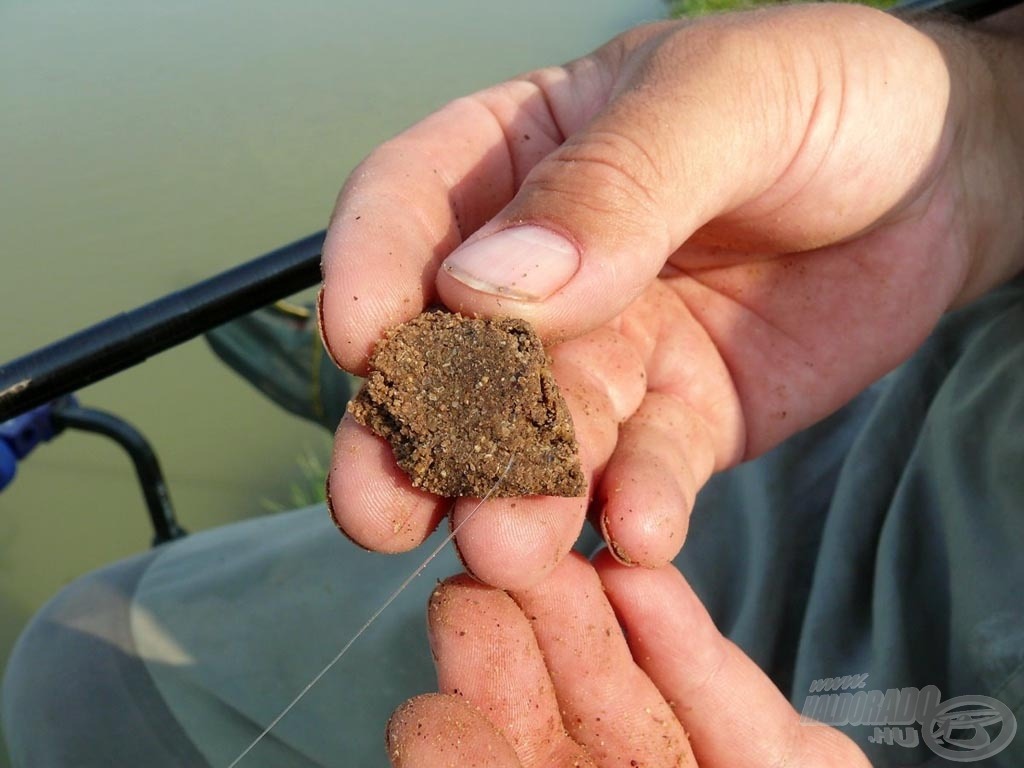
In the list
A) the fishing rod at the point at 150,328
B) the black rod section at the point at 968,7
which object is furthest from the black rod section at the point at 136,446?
the black rod section at the point at 968,7

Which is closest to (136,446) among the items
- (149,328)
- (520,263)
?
(149,328)

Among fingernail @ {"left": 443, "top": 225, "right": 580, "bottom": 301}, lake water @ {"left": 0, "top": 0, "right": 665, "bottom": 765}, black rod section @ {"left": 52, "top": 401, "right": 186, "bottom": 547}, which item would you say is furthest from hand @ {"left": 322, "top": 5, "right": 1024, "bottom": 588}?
lake water @ {"left": 0, "top": 0, "right": 665, "bottom": 765}

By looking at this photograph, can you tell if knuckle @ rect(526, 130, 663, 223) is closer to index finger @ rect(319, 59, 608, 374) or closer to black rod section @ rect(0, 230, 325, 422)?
index finger @ rect(319, 59, 608, 374)

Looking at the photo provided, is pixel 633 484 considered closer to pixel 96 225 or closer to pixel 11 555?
pixel 11 555

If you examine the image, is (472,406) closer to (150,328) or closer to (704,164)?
(704,164)


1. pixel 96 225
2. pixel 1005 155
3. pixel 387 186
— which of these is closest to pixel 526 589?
pixel 387 186
